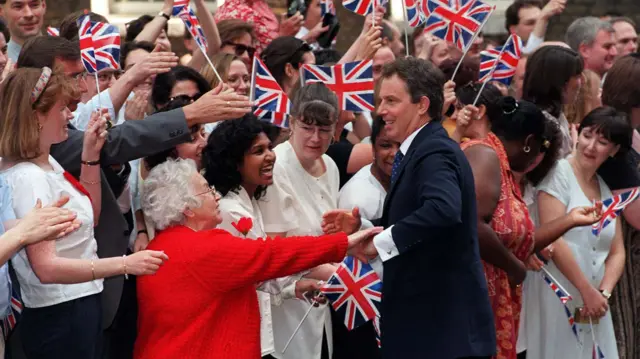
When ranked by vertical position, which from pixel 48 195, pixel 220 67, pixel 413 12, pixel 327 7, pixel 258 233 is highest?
pixel 48 195

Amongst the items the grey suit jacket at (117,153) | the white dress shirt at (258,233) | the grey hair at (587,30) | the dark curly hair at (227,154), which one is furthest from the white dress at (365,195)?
the grey hair at (587,30)

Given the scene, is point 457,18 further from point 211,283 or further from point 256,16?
point 211,283

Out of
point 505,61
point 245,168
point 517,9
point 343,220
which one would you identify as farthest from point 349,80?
point 517,9

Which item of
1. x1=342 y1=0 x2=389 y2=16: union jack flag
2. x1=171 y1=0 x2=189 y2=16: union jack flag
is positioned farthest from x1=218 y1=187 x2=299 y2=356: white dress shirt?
x1=342 y1=0 x2=389 y2=16: union jack flag

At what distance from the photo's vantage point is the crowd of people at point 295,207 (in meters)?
5.13

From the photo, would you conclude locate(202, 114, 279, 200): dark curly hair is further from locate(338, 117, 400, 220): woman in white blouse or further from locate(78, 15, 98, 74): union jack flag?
locate(338, 117, 400, 220): woman in white blouse

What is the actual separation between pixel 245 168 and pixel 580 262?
236 cm

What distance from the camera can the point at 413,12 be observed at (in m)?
7.49

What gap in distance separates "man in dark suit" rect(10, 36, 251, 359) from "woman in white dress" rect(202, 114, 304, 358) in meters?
0.53

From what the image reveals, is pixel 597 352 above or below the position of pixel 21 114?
below

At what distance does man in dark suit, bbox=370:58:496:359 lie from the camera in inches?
199

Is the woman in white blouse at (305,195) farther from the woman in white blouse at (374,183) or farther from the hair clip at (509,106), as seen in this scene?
the hair clip at (509,106)

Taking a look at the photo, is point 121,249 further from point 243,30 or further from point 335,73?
point 243,30

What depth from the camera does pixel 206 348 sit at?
5.29 metres
